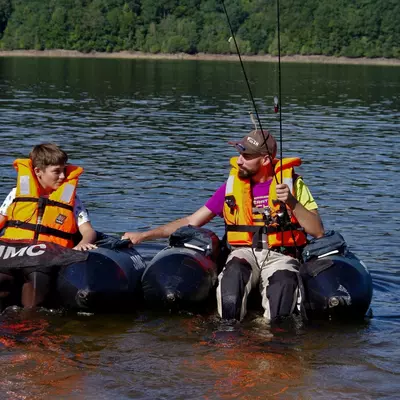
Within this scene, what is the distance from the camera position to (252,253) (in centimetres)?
764

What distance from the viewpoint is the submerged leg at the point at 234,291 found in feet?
23.8

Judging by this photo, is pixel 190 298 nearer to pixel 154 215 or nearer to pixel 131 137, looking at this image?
pixel 154 215

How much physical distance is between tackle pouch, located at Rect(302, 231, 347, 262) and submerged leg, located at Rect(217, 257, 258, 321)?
51 cm

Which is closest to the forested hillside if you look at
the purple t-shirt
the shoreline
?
the shoreline

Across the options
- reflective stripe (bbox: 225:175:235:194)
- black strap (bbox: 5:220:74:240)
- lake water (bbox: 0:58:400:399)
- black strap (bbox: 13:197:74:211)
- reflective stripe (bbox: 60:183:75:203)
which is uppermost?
reflective stripe (bbox: 225:175:235:194)

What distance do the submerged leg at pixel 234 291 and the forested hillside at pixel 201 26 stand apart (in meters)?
98.9

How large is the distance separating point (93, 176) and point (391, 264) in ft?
Answer: 22.7

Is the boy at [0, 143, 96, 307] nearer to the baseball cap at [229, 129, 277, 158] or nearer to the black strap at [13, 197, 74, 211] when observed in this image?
the black strap at [13, 197, 74, 211]

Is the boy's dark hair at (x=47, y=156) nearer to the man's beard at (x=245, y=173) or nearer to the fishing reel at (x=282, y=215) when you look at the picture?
the man's beard at (x=245, y=173)

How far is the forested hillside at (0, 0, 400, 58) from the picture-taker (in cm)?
11075

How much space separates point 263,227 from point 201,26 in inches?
4744

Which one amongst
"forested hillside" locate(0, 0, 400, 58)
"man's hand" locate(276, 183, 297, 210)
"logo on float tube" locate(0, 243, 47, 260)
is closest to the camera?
"man's hand" locate(276, 183, 297, 210)

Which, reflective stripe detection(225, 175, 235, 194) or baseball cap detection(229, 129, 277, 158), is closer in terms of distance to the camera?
baseball cap detection(229, 129, 277, 158)

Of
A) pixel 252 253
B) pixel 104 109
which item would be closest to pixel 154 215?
pixel 252 253
